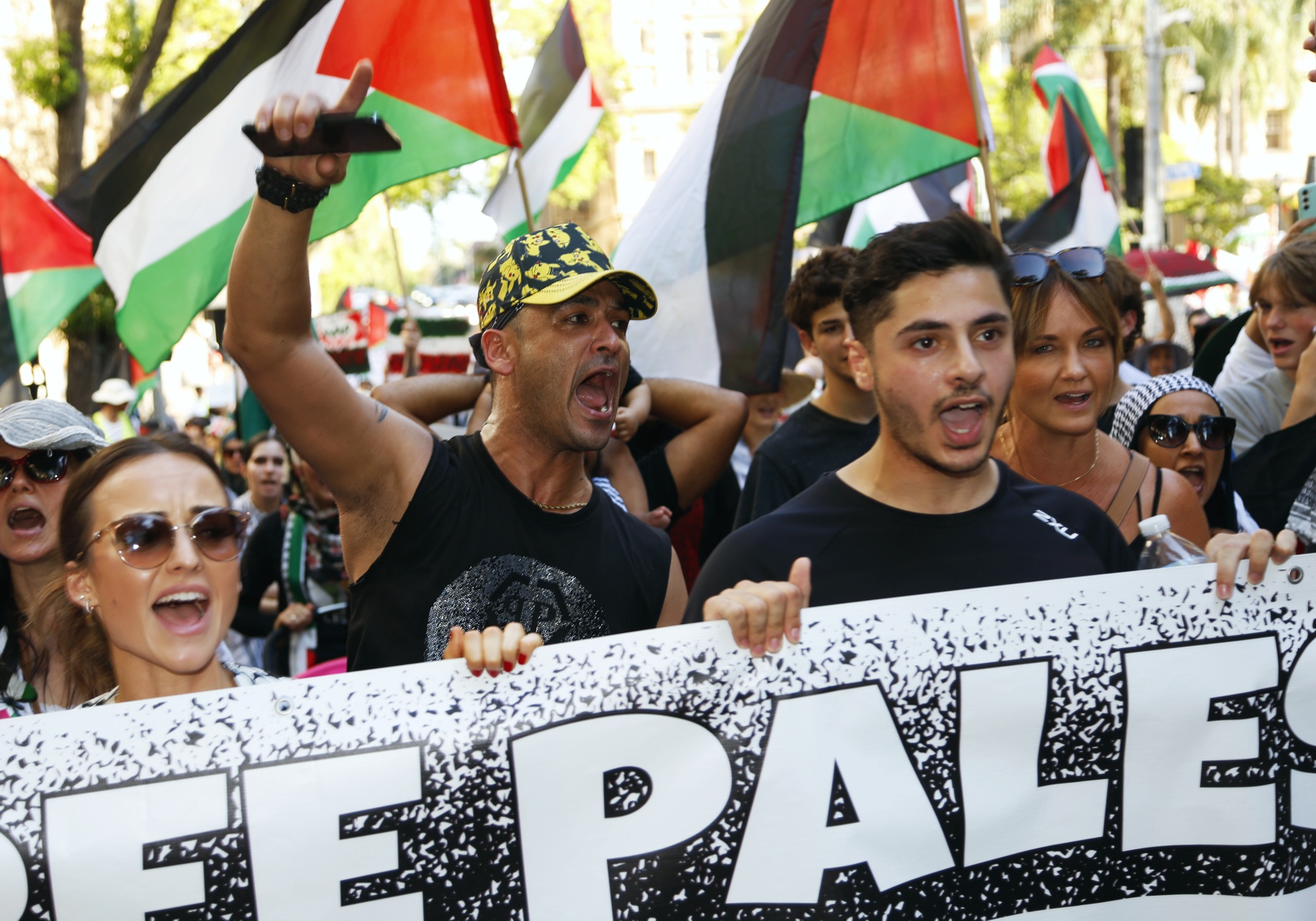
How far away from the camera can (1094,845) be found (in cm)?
230

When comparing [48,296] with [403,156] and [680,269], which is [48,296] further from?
[680,269]

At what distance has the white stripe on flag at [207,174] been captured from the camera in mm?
4422

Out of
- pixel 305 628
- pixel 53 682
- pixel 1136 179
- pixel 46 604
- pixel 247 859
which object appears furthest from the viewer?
pixel 1136 179

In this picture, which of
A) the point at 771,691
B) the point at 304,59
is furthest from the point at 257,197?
the point at 304,59

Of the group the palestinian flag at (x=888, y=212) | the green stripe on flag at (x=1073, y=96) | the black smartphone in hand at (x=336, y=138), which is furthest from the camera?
the green stripe on flag at (x=1073, y=96)

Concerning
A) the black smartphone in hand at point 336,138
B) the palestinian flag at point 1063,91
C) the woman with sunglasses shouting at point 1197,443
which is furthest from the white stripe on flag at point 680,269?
the palestinian flag at point 1063,91

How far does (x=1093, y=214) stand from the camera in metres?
8.38

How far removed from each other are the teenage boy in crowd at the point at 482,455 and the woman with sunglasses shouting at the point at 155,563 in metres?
0.22

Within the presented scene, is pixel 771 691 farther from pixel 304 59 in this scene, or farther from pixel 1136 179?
pixel 1136 179

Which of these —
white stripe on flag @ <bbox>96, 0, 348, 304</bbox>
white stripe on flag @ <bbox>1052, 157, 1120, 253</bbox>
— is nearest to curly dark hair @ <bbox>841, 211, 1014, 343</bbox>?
white stripe on flag @ <bbox>96, 0, 348, 304</bbox>

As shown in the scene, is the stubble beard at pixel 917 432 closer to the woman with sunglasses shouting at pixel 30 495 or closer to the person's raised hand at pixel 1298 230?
Result: the woman with sunglasses shouting at pixel 30 495

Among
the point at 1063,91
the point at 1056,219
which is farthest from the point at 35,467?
the point at 1063,91

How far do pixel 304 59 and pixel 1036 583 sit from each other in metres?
3.30

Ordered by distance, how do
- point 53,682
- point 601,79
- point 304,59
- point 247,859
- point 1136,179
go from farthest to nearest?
point 601,79 < point 1136,179 < point 304,59 < point 53,682 < point 247,859
